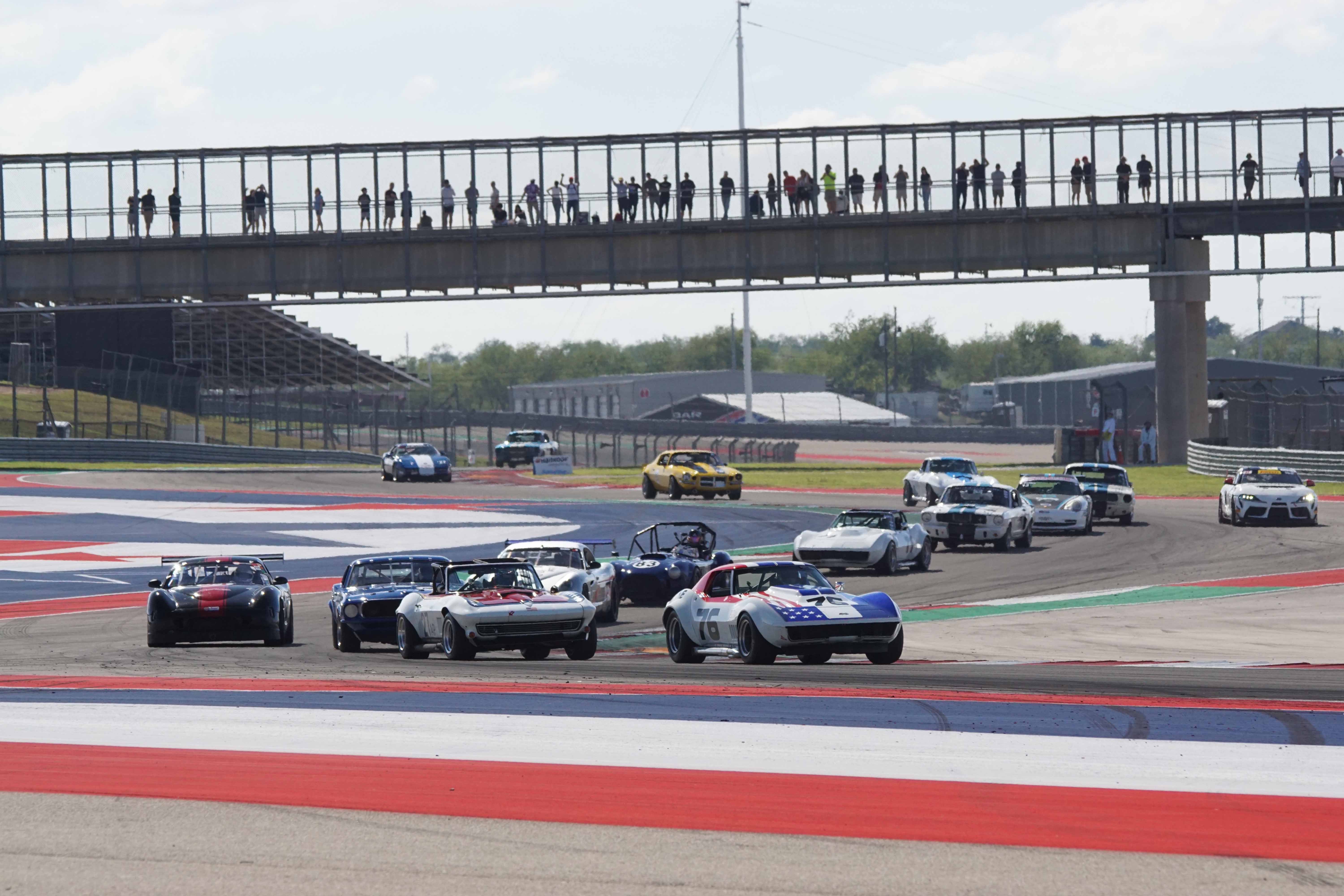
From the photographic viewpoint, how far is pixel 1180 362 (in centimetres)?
5062

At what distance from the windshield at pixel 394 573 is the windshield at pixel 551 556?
3.51ft

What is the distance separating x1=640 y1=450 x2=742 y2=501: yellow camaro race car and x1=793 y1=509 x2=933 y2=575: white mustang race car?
13877 millimetres

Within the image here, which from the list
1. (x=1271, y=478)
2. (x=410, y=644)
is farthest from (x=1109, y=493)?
(x=410, y=644)

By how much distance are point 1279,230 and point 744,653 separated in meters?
37.8

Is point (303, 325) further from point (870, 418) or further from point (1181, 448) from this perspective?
point (870, 418)

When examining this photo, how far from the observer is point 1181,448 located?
169 feet

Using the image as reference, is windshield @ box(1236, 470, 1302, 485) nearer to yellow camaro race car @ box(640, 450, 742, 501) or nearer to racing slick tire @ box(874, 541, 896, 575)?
racing slick tire @ box(874, 541, 896, 575)

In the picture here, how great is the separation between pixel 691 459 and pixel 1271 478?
14.3m

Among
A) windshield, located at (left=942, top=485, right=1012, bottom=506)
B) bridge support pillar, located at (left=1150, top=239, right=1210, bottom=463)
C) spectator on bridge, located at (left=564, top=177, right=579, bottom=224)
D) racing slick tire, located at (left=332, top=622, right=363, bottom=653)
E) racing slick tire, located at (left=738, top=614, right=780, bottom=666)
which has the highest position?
spectator on bridge, located at (left=564, top=177, right=579, bottom=224)

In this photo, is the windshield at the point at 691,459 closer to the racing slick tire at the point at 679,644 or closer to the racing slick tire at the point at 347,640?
the racing slick tire at the point at 347,640

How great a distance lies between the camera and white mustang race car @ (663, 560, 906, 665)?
13711 mm

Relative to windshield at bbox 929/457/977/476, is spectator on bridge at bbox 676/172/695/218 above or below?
above

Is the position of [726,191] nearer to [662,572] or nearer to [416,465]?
[416,465]

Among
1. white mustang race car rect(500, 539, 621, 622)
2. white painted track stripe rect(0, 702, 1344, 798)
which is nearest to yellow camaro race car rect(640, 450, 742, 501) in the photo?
white mustang race car rect(500, 539, 621, 622)
